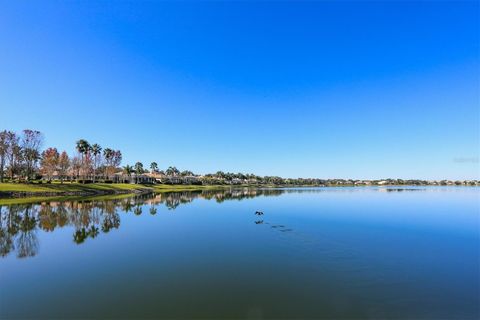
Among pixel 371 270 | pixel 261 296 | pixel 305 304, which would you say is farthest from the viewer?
pixel 371 270

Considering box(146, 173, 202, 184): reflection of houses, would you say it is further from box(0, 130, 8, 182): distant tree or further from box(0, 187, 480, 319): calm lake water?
box(0, 187, 480, 319): calm lake water

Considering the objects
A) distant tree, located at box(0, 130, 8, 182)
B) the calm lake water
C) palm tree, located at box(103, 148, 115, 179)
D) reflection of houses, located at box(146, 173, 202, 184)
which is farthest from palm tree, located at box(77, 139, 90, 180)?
the calm lake water

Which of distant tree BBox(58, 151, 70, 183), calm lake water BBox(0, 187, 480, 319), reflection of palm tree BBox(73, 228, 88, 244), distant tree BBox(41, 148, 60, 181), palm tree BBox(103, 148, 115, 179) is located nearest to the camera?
calm lake water BBox(0, 187, 480, 319)

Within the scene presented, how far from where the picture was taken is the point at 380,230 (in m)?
27.4

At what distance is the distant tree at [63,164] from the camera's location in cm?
9555

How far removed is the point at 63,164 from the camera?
96.4m

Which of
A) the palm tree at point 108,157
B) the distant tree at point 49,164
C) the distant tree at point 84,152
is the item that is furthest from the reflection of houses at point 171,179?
the distant tree at point 49,164

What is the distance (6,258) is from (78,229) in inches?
406

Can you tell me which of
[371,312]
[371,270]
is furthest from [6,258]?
[371,270]

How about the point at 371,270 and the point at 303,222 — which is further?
the point at 303,222

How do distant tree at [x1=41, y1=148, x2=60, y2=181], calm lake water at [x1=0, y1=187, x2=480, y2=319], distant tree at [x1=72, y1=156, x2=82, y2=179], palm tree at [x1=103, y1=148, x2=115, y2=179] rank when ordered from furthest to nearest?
palm tree at [x1=103, y1=148, x2=115, y2=179], distant tree at [x1=72, y1=156, x2=82, y2=179], distant tree at [x1=41, y1=148, x2=60, y2=181], calm lake water at [x1=0, y1=187, x2=480, y2=319]

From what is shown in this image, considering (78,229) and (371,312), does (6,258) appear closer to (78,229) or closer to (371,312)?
(78,229)

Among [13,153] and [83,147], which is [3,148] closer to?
[13,153]

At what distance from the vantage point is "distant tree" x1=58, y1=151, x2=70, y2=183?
9555 cm
